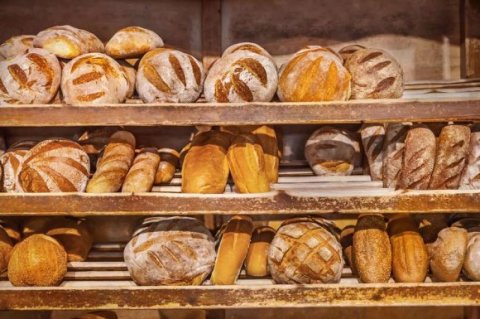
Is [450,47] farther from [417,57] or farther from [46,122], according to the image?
[46,122]

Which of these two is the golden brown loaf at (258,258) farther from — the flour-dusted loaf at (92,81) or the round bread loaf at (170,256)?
the flour-dusted loaf at (92,81)

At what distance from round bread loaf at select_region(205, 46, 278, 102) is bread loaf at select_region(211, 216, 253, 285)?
544mm

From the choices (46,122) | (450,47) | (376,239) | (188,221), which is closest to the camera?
(46,122)

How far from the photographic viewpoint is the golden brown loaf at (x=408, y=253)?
74.2 inches

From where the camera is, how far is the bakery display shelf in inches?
73.2

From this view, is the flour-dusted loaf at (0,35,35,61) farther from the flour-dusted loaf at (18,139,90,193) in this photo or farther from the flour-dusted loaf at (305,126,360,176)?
the flour-dusted loaf at (305,126,360,176)

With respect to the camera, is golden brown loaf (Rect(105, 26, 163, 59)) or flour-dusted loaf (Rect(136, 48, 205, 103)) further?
golden brown loaf (Rect(105, 26, 163, 59))

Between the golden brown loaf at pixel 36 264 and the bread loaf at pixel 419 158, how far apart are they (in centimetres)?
141

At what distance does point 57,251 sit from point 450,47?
207 cm

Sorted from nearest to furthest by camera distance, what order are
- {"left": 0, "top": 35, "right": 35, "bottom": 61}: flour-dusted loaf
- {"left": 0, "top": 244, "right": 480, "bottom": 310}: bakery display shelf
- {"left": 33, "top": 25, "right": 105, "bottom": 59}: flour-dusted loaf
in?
1. {"left": 0, "top": 244, "right": 480, "bottom": 310}: bakery display shelf
2. {"left": 33, "top": 25, "right": 105, "bottom": 59}: flour-dusted loaf
3. {"left": 0, "top": 35, "right": 35, "bottom": 61}: flour-dusted loaf

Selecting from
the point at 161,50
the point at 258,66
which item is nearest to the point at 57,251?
the point at 161,50

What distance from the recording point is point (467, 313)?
2.50 meters

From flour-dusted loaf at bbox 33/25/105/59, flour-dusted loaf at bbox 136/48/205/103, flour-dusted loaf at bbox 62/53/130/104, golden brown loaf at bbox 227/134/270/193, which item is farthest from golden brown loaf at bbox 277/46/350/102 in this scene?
flour-dusted loaf at bbox 33/25/105/59

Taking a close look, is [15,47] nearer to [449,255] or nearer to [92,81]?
[92,81]
